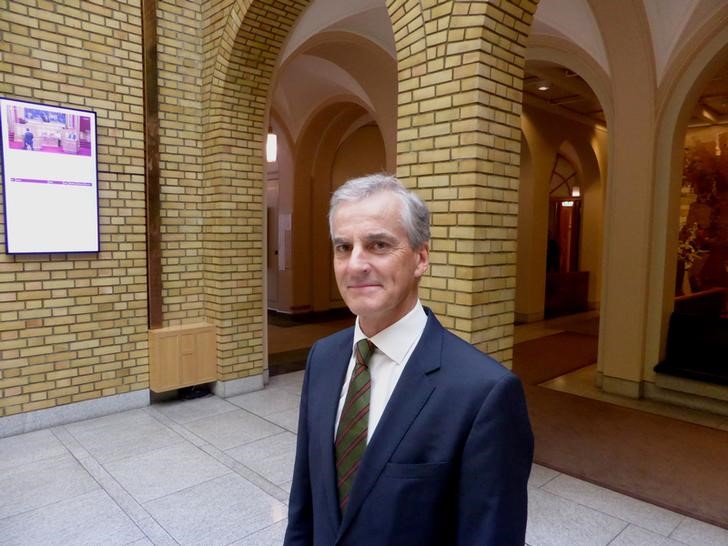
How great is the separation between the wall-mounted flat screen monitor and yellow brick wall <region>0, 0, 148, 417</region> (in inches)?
4.7

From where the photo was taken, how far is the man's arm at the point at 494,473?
46.4 inches

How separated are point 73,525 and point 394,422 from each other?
3267 millimetres

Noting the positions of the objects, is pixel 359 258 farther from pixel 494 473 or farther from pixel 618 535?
pixel 618 535

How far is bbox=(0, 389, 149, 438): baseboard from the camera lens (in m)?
4.89

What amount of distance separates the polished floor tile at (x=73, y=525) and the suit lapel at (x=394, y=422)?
2708 millimetres

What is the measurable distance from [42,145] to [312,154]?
753 cm

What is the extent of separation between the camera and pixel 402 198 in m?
1.36

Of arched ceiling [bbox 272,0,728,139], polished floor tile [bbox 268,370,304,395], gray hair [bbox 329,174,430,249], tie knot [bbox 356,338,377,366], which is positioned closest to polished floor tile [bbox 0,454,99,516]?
polished floor tile [bbox 268,370,304,395]

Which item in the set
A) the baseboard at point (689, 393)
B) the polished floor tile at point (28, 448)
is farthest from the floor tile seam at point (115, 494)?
the baseboard at point (689, 393)

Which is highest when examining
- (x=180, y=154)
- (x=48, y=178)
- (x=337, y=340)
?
(x=180, y=154)

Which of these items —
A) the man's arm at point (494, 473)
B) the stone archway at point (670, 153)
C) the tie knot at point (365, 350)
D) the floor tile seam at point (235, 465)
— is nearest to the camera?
the man's arm at point (494, 473)

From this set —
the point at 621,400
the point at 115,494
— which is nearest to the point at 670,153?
the point at 621,400

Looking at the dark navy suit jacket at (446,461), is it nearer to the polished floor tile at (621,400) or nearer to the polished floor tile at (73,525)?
the polished floor tile at (73,525)

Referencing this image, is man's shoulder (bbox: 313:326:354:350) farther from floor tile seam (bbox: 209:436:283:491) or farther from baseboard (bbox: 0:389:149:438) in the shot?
baseboard (bbox: 0:389:149:438)
